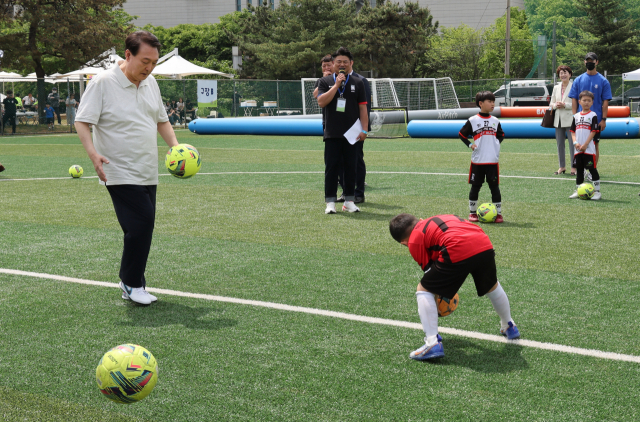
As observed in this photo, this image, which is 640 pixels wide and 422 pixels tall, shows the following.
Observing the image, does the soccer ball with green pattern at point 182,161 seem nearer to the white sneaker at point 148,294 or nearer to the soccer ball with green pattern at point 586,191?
the white sneaker at point 148,294

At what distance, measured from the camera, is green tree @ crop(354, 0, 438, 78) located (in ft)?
195

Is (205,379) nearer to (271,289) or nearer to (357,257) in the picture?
(271,289)

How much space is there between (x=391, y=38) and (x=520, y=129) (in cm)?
3878

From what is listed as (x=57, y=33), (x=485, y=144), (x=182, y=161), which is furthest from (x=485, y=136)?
(x=57, y=33)

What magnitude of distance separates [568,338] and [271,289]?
96.3 inches

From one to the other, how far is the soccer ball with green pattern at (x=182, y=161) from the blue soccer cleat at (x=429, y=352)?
2.68 metres

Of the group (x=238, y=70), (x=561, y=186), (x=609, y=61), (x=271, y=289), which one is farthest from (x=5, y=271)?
(x=609, y=61)

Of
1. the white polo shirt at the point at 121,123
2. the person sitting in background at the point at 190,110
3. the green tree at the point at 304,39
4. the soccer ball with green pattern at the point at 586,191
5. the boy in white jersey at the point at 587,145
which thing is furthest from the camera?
the green tree at the point at 304,39

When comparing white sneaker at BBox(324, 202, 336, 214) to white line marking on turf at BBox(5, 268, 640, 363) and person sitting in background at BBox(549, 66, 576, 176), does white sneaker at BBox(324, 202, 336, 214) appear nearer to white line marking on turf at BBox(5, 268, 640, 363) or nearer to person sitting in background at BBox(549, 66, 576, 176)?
white line marking on turf at BBox(5, 268, 640, 363)

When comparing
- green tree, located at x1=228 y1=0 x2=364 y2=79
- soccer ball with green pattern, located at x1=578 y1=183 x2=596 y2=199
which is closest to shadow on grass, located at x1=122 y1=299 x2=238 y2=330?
soccer ball with green pattern, located at x1=578 y1=183 x2=596 y2=199

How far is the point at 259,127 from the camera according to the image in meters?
27.9

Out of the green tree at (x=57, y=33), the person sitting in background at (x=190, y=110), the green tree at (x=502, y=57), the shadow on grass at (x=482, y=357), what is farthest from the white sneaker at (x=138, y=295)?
the green tree at (x=502, y=57)

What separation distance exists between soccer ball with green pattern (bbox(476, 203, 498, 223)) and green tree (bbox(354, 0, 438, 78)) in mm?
50310

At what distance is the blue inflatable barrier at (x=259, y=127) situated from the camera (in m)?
27.0
